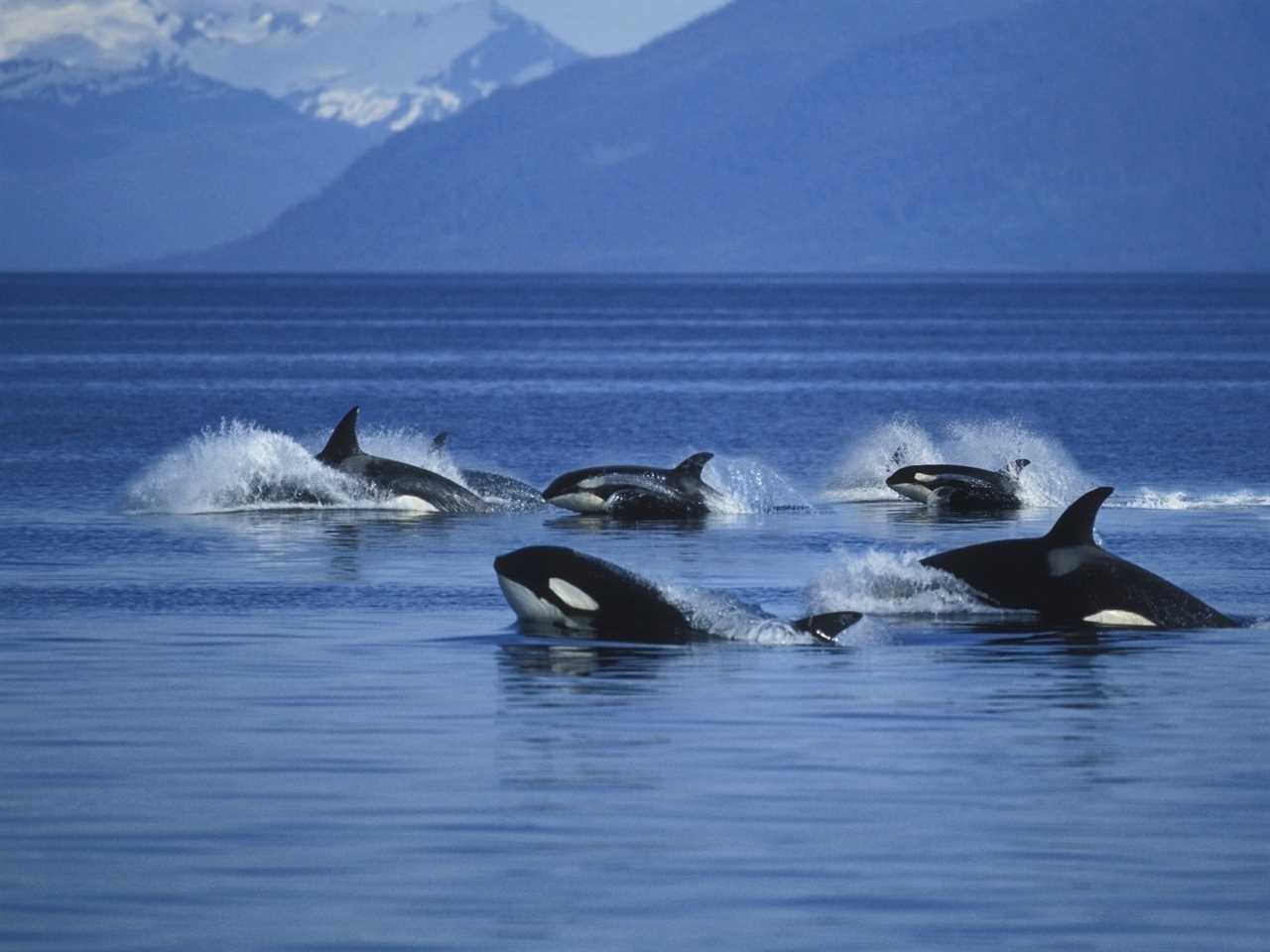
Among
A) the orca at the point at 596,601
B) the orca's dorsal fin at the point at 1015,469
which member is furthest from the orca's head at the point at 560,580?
the orca's dorsal fin at the point at 1015,469

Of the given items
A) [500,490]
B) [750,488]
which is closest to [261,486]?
[500,490]

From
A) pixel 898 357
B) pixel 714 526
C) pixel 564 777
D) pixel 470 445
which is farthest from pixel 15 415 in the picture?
pixel 898 357

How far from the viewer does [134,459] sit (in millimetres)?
44594

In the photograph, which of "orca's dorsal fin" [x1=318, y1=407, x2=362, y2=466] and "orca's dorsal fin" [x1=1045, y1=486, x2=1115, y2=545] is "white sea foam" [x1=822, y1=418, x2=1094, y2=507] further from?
"orca's dorsal fin" [x1=1045, y1=486, x2=1115, y2=545]

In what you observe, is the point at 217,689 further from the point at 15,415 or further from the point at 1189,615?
the point at 15,415

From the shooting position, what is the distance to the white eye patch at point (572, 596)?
1883 centimetres

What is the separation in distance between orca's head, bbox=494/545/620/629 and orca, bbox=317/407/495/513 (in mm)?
Result: 12622

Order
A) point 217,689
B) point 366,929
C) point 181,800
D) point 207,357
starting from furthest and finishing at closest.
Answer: point 207,357
point 217,689
point 181,800
point 366,929

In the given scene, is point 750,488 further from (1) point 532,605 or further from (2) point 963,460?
(1) point 532,605

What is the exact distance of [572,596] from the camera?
18875mm

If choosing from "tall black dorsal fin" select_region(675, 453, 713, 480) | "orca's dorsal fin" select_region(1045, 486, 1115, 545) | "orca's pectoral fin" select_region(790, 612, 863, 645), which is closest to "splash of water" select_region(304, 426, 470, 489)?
"tall black dorsal fin" select_region(675, 453, 713, 480)

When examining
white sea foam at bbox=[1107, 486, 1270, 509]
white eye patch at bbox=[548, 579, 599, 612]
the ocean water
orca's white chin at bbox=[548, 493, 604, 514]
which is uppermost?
orca's white chin at bbox=[548, 493, 604, 514]

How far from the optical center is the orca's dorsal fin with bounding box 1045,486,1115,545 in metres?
19.3

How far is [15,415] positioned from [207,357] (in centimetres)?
4616
